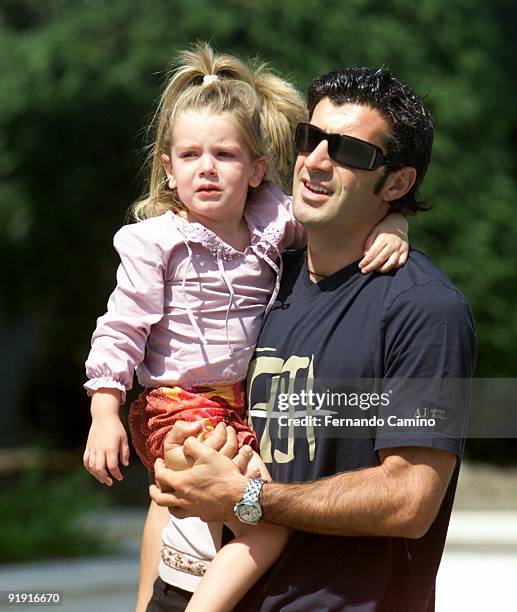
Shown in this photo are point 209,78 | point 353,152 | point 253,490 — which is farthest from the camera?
point 209,78

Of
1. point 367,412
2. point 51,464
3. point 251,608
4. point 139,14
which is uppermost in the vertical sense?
point 139,14

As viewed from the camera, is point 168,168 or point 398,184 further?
point 168,168

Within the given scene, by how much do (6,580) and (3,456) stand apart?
6.81 meters

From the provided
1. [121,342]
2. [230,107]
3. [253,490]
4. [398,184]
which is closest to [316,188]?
[398,184]

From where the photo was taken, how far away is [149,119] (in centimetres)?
952

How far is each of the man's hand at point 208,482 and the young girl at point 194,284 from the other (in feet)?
0.24

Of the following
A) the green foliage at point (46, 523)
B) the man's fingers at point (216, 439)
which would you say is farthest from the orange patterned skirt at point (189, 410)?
the green foliage at point (46, 523)

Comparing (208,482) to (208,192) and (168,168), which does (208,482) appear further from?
(168,168)

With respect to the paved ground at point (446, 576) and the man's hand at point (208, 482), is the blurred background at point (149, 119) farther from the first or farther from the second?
the man's hand at point (208, 482)

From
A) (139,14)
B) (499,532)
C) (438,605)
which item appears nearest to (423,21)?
(139,14)

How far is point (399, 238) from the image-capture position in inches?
117

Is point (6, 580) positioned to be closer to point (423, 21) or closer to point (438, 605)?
point (438, 605)

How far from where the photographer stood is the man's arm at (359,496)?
104 inches

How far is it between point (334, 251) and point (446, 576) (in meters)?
5.65
